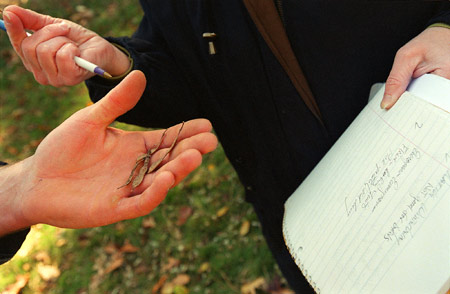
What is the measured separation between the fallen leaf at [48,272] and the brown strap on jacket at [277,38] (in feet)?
8.40

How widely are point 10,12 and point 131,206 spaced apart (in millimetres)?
755

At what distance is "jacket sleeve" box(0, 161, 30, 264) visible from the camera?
1.14 m

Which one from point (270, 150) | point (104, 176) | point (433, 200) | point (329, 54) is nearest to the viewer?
point (433, 200)

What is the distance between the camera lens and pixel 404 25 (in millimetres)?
1269

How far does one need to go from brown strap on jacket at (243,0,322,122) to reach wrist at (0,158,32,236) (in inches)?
35.2

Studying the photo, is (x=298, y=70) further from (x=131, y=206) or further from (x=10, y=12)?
(x=10, y=12)

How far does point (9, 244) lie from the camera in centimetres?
115

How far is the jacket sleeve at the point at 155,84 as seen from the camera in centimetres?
142

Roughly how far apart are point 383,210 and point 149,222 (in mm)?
2332

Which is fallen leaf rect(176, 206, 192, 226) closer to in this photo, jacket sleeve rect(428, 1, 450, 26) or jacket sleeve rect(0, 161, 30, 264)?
jacket sleeve rect(0, 161, 30, 264)

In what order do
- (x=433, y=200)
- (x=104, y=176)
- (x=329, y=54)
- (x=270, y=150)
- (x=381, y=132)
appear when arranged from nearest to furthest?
(x=433, y=200), (x=381, y=132), (x=104, y=176), (x=329, y=54), (x=270, y=150)

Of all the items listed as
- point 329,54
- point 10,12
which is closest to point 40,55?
point 10,12

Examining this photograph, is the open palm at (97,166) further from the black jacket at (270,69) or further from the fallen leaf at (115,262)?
the fallen leaf at (115,262)

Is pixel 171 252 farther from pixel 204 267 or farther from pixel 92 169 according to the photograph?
pixel 92 169
